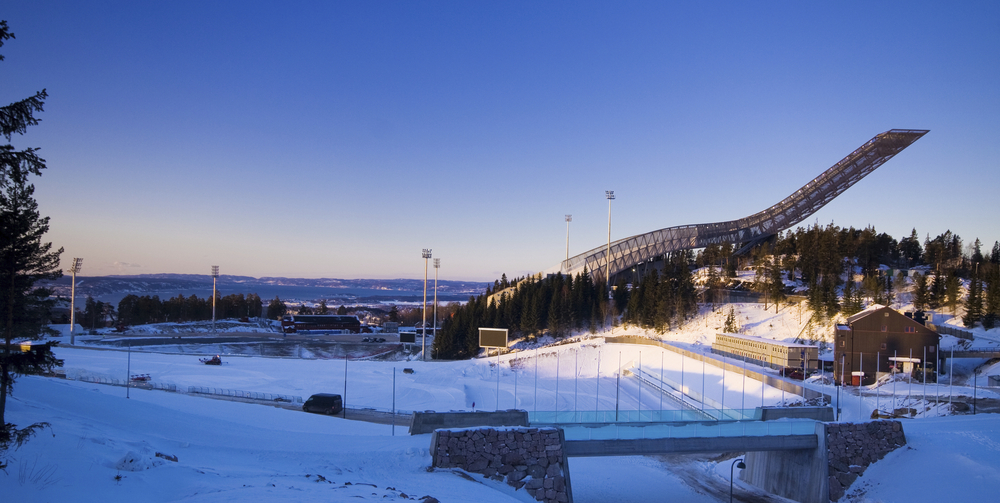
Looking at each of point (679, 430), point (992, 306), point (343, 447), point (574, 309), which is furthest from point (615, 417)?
point (574, 309)

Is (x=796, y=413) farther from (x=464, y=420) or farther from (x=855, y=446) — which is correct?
(x=464, y=420)

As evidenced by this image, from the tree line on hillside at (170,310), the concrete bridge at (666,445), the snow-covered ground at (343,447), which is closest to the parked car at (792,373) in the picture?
the snow-covered ground at (343,447)

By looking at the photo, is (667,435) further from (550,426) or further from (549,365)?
(549,365)

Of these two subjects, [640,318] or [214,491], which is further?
[640,318]

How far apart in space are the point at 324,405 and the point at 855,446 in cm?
2661

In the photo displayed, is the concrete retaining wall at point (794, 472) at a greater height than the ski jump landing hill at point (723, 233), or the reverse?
the ski jump landing hill at point (723, 233)

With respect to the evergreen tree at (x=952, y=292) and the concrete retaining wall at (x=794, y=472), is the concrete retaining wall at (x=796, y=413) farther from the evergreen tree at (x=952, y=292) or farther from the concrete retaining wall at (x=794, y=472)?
the evergreen tree at (x=952, y=292)

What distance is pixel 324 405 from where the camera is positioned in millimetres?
33438

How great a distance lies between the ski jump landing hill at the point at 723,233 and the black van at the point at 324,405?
4737cm

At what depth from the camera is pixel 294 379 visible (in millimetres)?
44875

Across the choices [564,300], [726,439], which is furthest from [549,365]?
[726,439]

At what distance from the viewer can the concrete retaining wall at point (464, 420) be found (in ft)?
70.0

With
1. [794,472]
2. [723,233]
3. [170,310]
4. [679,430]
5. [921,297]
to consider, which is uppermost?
[723,233]

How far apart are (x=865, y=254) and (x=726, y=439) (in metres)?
58.6
